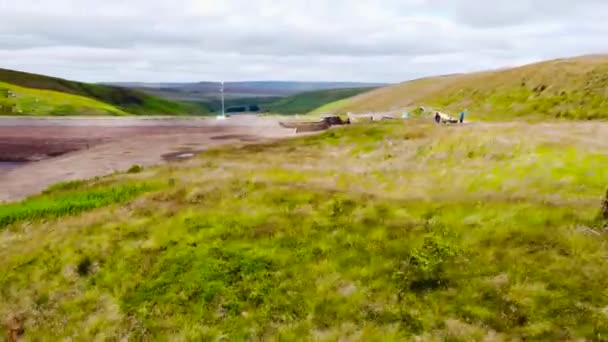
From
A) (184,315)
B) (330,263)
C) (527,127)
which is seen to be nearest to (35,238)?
(184,315)

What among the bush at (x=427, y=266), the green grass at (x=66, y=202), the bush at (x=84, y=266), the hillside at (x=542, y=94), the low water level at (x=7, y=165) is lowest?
the low water level at (x=7, y=165)

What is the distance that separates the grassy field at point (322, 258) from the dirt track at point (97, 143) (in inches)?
549

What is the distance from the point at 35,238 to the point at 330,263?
15009 mm

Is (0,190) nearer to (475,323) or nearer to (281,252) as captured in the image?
(281,252)

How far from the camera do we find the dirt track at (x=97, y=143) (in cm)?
4472

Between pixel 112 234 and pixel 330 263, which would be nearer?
pixel 330 263

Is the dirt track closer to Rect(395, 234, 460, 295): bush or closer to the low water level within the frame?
the low water level

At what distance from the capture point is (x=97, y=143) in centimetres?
6619

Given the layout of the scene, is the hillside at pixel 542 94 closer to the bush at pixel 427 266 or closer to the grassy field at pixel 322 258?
the grassy field at pixel 322 258

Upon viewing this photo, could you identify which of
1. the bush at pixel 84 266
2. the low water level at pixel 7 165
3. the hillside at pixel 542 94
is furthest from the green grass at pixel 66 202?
the hillside at pixel 542 94

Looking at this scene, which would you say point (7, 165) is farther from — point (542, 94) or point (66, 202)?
point (542, 94)

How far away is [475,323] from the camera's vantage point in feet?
49.2

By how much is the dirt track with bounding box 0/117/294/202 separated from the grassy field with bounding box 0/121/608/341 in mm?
13934

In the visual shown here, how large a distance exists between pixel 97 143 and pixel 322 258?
179ft
